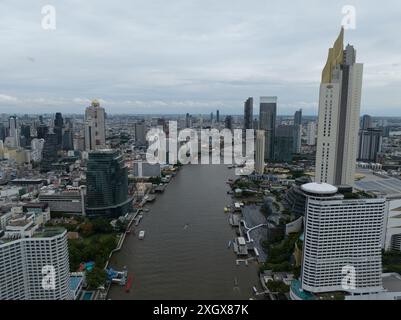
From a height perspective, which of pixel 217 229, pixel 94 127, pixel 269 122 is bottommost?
pixel 217 229

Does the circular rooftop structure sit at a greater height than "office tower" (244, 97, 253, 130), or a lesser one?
lesser

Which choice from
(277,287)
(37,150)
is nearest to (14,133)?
(37,150)

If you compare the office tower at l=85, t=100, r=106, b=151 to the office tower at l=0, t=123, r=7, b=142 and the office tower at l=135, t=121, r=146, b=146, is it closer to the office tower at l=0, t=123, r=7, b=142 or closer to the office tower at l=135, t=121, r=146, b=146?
the office tower at l=135, t=121, r=146, b=146

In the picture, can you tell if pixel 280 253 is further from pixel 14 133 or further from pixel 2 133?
pixel 2 133

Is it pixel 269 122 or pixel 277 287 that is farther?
pixel 269 122

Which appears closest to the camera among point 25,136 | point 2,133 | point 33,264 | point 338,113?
point 33,264

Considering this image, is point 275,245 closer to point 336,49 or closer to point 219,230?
point 219,230

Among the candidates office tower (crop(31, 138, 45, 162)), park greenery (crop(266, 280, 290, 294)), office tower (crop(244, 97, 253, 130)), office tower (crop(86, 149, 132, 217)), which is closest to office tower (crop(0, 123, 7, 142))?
office tower (crop(31, 138, 45, 162))
